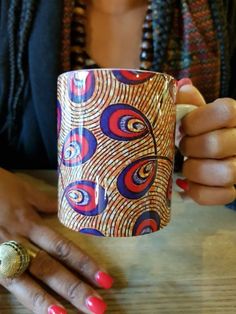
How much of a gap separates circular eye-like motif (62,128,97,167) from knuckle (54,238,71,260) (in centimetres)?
12

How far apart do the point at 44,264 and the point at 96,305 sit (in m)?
0.09

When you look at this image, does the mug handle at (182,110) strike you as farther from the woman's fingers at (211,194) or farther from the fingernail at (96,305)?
the fingernail at (96,305)

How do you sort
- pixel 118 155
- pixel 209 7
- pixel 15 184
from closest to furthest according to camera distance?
pixel 118 155 → pixel 15 184 → pixel 209 7

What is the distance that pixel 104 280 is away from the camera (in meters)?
0.40

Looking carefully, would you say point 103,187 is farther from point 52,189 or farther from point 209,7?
point 209,7

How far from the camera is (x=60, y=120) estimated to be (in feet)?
1.30

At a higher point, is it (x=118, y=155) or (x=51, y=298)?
(x=118, y=155)

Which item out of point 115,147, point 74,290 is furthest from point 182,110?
point 74,290

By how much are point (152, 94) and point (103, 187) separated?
0.10 meters

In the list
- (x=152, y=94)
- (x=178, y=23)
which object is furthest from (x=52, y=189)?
(x=178, y=23)

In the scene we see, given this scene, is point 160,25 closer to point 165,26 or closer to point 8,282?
point 165,26

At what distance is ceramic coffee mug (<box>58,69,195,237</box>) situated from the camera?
35cm

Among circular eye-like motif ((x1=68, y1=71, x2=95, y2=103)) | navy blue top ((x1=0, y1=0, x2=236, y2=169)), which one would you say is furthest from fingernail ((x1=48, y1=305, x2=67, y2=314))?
navy blue top ((x1=0, y1=0, x2=236, y2=169))

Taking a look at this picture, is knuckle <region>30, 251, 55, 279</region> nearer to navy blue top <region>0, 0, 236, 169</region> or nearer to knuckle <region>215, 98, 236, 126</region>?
knuckle <region>215, 98, 236, 126</region>
